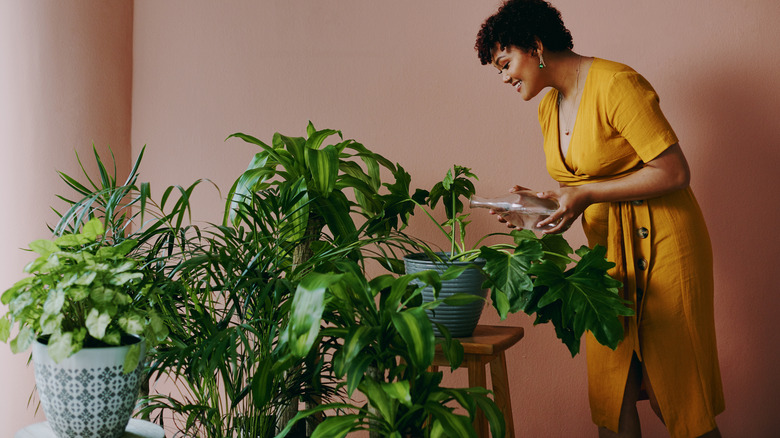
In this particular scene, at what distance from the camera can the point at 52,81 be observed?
2400 millimetres

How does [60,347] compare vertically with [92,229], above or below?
below

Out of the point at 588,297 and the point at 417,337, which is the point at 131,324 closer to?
the point at 417,337

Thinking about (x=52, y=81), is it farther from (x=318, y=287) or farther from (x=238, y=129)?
(x=318, y=287)

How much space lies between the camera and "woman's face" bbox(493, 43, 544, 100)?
1.84 m

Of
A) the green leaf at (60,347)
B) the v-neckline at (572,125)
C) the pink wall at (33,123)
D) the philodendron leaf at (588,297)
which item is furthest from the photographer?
the pink wall at (33,123)

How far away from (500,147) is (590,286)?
0.80m

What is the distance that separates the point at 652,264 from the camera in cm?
172

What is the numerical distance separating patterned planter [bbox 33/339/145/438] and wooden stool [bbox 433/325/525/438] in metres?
0.80

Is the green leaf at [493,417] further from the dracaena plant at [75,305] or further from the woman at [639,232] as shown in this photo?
the dracaena plant at [75,305]

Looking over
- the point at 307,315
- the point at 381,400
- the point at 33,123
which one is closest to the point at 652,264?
the point at 381,400

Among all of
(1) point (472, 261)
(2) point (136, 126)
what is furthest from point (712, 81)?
(2) point (136, 126)

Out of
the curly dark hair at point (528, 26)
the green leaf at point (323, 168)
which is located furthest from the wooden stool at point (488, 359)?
the curly dark hair at point (528, 26)

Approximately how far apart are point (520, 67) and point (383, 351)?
0.88 metres

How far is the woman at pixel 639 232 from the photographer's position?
5.51 feet
